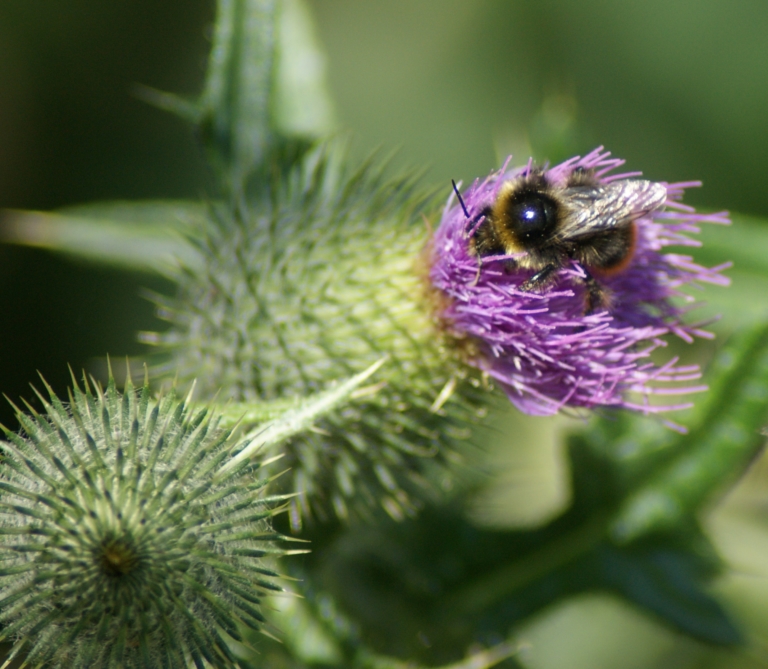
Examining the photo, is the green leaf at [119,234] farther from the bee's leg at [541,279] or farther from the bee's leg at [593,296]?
the bee's leg at [593,296]

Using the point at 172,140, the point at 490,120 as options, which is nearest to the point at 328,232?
the point at 172,140

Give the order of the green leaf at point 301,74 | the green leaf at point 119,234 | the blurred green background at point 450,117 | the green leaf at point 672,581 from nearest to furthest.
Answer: the green leaf at point 672,581 < the green leaf at point 119,234 < the green leaf at point 301,74 < the blurred green background at point 450,117

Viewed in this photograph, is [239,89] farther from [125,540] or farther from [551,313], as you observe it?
[125,540]

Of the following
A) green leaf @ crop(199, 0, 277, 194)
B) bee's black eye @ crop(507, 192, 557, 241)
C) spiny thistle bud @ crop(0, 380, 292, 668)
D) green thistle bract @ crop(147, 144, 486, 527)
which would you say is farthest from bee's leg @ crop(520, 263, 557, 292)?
green leaf @ crop(199, 0, 277, 194)

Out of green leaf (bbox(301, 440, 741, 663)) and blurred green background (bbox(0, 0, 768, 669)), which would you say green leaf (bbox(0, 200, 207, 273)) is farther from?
green leaf (bbox(301, 440, 741, 663))

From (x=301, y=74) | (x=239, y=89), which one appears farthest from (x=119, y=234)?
(x=301, y=74)

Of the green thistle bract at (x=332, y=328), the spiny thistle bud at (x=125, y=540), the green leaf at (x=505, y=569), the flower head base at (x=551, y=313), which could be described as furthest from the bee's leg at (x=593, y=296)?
the spiny thistle bud at (x=125, y=540)
